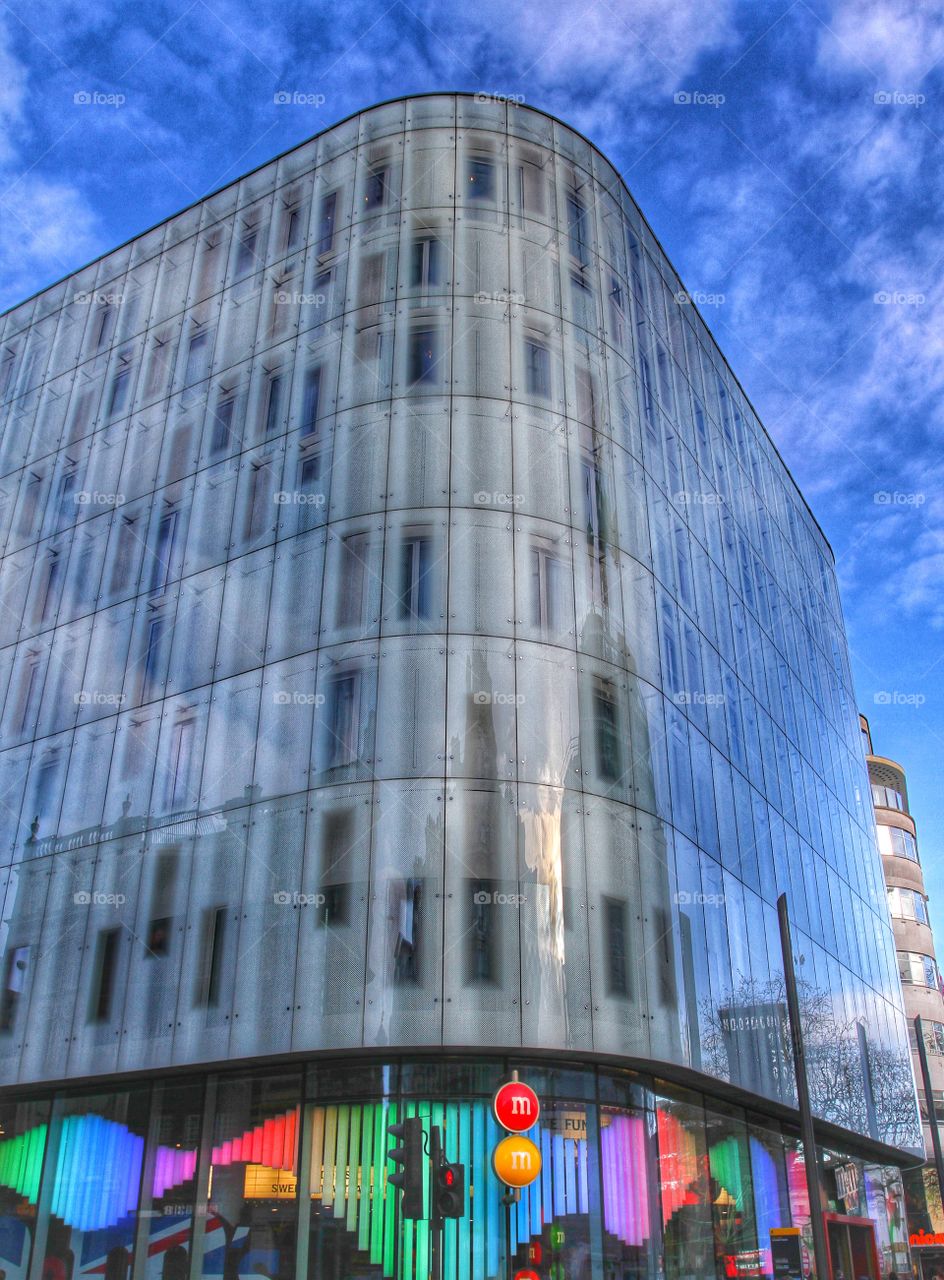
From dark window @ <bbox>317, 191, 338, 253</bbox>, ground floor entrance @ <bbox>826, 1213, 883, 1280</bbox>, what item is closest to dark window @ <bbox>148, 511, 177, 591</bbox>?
dark window @ <bbox>317, 191, 338, 253</bbox>

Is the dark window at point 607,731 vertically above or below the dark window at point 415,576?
below

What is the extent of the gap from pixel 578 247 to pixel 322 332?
6712mm

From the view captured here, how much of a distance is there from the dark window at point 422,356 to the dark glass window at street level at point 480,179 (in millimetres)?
4327

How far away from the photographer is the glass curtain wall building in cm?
1861

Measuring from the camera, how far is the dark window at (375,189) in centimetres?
2717

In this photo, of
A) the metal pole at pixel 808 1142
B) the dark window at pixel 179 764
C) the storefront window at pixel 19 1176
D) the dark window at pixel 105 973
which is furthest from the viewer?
the dark window at pixel 179 764

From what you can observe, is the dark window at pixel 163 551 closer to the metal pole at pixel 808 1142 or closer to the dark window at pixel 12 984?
the dark window at pixel 12 984

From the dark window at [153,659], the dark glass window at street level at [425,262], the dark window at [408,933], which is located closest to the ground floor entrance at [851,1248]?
the dark window at [408,933]

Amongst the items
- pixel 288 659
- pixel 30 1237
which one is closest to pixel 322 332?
pixel 288 659

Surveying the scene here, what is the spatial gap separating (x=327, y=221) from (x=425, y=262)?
12.7 ft

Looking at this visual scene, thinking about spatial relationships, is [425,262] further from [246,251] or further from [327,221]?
[246,251]

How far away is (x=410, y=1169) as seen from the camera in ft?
44.2

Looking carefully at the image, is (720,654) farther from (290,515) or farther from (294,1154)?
(294,1154)

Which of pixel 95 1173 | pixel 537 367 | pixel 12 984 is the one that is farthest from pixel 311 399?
pixel 95 1173
